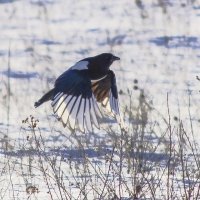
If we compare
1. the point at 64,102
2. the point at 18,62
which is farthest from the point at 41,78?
the point at 64,102

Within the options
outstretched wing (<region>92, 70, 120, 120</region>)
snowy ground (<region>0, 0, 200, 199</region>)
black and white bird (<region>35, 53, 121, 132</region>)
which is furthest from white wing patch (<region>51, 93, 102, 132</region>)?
snowy ground (<region>0, 0, 200, 199</region>)

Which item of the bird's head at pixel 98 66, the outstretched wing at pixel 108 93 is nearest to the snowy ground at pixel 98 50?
the outstretched wing at pixel 108 93

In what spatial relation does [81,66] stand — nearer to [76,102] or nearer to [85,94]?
[85,94]

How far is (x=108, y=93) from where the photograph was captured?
569 cm

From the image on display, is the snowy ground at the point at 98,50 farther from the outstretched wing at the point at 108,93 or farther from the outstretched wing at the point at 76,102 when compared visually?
the outstretched wing at the point at 76,102

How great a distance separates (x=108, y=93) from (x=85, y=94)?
489 mm

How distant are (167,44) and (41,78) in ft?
6.34

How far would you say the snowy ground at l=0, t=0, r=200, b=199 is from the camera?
757 centimetres

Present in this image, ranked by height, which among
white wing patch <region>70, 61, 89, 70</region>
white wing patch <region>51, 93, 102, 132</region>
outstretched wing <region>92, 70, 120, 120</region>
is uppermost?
white wing patch <region>70, 61, 89, 70</region>

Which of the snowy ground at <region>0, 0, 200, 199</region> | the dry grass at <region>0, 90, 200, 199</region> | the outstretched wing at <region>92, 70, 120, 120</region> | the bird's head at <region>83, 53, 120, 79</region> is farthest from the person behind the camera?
the snowy ground at <region>0, 0, 200, 199</region>

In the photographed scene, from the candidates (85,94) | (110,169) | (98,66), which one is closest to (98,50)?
(98,66)

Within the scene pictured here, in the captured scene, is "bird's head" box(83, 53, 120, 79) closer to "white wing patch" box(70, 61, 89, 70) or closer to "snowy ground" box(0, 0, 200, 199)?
"white wing patch" box(70, 61, 89, 70)

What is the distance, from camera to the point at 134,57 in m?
9.85

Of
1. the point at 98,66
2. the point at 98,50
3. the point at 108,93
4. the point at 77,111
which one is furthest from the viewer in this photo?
the point at 98,50
